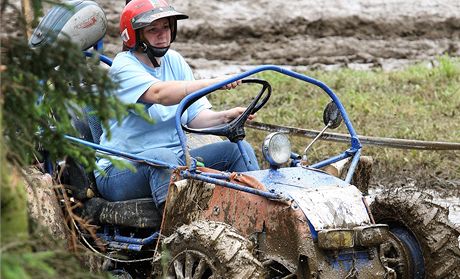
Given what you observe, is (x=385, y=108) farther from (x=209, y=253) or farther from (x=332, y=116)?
(x=209, y=253)

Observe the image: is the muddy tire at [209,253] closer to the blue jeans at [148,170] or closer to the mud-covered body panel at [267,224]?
the mud-covered body panel at [267,224]

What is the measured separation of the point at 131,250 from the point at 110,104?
2772mm

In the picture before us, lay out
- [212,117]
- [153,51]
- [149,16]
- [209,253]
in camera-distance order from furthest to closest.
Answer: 1. [212,117]
2. [153,51]
3. [149,16]
4. [209,253]

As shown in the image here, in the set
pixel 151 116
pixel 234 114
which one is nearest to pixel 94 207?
pixel 151 116

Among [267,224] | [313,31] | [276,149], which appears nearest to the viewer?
[267,224]

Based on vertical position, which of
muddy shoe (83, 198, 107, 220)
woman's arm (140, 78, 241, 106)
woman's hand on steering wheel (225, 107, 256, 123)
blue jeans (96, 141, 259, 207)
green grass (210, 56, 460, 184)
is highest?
woman's arm (140, 78, 241, 106)

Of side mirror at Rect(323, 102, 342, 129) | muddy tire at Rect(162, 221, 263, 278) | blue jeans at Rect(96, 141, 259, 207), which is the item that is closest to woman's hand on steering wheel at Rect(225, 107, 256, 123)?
blue jeans at Rect(96, 141, 259, 207)

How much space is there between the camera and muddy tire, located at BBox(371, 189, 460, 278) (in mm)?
6598

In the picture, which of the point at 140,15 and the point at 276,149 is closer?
the point at 276,149

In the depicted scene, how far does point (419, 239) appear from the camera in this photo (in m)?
6.64

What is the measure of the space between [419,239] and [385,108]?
674cm

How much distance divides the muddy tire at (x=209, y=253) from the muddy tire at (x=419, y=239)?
103 cm

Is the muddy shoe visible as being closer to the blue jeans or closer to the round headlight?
the blue jeans

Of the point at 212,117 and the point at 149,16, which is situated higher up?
the point at 149,16
